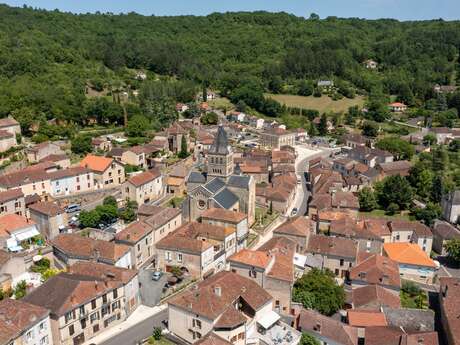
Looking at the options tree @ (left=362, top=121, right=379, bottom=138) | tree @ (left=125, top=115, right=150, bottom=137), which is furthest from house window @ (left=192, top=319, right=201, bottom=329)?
tree @ (left=362, top=121, right=379, bottom=138)

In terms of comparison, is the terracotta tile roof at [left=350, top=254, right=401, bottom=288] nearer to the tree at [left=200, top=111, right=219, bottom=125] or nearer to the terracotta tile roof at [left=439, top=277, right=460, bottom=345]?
the terracotta tile roof at [left=439, top=277, right=460, bottom=345]

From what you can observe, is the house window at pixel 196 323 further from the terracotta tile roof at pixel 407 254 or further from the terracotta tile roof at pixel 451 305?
the terracotta tile roof at pixel 407 254

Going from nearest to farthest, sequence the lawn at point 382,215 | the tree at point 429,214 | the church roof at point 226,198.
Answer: the church roof at point 226,198
the tree at point 429,214
the lawn at point 382,215

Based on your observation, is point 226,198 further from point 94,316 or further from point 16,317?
point 16,317

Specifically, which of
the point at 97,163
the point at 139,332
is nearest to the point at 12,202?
the point at 97,163

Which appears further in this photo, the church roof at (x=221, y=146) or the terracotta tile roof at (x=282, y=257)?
the church roof at (x=221, y=146)

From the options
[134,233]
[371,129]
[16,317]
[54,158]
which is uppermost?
[54,158]

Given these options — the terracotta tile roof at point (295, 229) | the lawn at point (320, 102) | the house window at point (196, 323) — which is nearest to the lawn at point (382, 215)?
the terracotta tile roof at point (295, 229)
